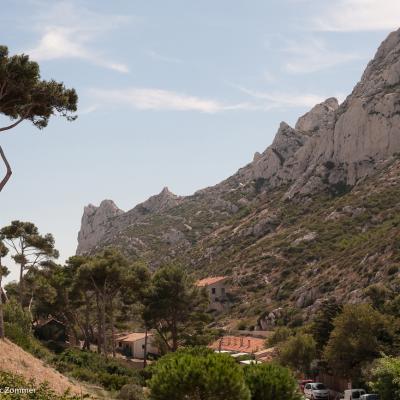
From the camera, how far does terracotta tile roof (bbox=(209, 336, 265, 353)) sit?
251 feet

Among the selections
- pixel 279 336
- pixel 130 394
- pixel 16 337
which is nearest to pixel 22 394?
pixel 130 394

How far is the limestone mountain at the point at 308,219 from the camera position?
9056 centimetres

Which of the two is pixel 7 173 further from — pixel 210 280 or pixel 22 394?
pixel 210 280

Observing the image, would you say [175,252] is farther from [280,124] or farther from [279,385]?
[279,385]

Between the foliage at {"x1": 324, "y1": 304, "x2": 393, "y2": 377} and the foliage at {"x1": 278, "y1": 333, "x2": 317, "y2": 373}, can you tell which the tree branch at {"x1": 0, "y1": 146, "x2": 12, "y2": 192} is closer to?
the foliage at {"x1": 324, "y1": 304, "x2": 393, "y2": 377}

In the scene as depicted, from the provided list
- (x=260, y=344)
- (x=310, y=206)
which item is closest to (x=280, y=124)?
(x=310, y=206)

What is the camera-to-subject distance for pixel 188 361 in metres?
20.3

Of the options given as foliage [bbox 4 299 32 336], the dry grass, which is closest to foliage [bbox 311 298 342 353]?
foliage [bbox 4 299 32 336]

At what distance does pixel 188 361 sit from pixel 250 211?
135992 millimetres

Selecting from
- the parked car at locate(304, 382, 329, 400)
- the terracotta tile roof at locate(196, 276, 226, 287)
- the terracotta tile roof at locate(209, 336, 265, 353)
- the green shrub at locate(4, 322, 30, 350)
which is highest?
the terracotta tile roof at locate(196, 276, 226, 287)

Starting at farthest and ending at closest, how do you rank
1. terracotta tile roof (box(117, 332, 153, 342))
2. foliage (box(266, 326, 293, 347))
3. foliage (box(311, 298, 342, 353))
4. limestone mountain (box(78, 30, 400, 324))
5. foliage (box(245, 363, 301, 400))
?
limestone mountain (box(78, 30, 400, 324)), terracotta tile roof (box(117, 332, 153, 342)), foliage (box(266, 326, 293, 347)), foliage (box(311, 298, 342, 353)), foliage (box(245, 363, 301, 400))

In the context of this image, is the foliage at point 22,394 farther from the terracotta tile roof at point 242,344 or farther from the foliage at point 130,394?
the terracotta tile roof at point 242,344

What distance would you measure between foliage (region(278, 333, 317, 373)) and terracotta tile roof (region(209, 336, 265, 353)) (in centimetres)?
1536

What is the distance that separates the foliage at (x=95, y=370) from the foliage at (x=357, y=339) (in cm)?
1790
